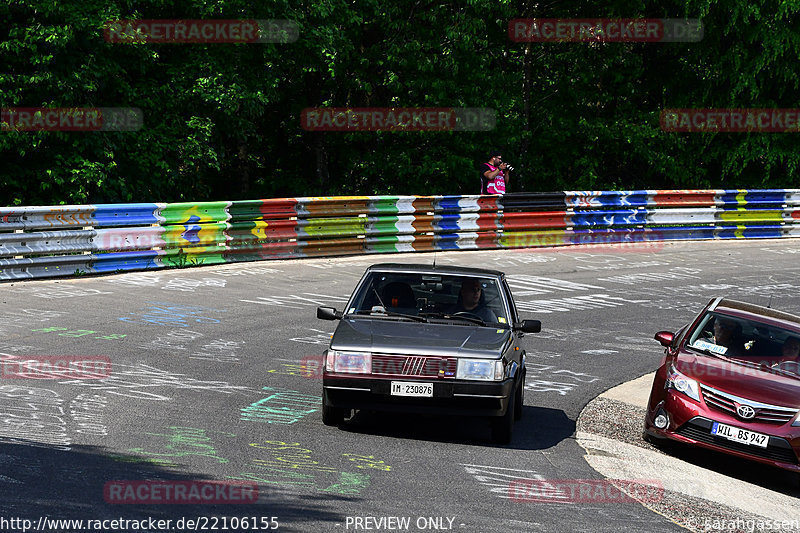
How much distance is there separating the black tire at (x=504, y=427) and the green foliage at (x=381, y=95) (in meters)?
14.4

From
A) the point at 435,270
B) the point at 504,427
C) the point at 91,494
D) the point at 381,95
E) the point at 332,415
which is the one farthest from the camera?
the point at 381,95

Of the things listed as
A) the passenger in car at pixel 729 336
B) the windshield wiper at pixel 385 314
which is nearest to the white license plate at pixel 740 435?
the passenger in car at pixel 729 336

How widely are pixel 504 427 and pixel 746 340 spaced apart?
306 centimetres

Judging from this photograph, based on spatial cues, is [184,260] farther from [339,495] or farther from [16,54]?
[339,495]

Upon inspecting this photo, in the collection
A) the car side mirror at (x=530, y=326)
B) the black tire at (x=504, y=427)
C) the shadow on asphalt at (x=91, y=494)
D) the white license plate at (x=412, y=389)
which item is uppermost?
the car side mirror at (x=530, y=326)

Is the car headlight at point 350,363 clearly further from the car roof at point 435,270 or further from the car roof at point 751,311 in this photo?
the car roof at point 751,311

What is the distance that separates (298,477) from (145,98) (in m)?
16.8

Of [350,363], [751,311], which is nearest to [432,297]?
[350,363]

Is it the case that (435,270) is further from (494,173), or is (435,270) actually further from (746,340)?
(494,173)

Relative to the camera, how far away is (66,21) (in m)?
21.3

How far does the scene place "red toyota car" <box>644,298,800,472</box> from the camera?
9.75 m

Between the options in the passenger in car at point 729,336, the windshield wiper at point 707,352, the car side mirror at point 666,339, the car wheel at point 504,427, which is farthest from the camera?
the car side mirror at point 666,339

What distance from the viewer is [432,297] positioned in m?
10.6

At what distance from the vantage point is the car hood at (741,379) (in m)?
9.95
